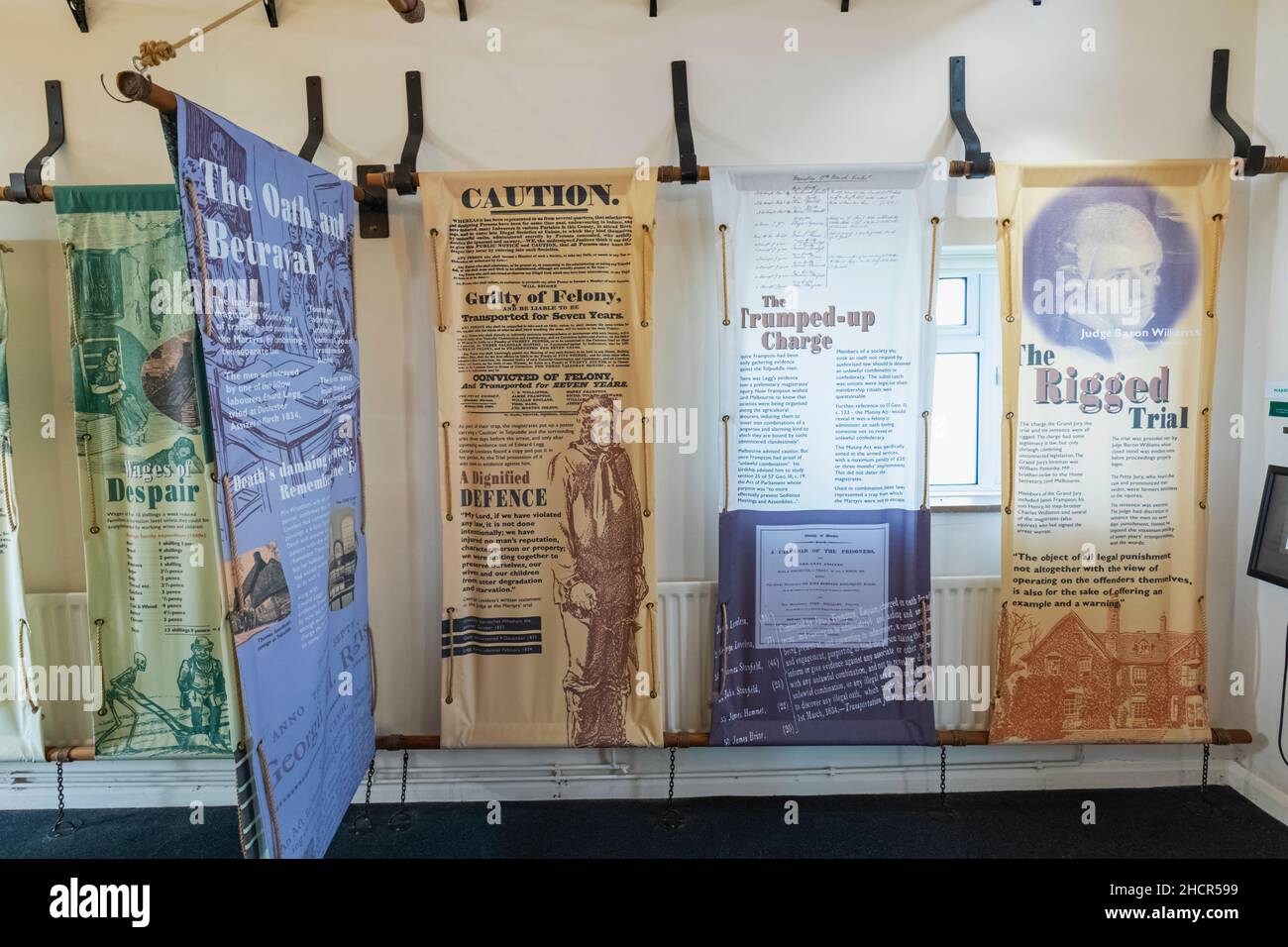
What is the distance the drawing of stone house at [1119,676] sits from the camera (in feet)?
8.93

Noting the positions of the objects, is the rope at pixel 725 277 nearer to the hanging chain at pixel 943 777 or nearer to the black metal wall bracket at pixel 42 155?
the hanging chain at pixel 943 777

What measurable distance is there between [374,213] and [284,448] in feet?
3.66

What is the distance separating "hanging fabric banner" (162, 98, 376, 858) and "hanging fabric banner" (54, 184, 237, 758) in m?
0.59

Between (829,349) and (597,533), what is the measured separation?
3.10 feet

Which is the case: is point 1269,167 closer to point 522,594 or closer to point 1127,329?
point 1127,329

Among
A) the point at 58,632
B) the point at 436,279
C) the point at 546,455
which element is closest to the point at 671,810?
the point at 546,455

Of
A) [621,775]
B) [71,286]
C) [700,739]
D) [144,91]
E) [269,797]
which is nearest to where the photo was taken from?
[144,91]

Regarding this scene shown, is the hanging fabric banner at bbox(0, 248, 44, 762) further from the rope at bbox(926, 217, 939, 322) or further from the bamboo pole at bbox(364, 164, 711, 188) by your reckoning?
the rope at bbox(926, 217, 939, 322)

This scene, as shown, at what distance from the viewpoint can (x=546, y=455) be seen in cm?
267

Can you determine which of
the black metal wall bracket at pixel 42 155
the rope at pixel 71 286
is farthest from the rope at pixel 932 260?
the black metal wall bracket at pixel 42 155

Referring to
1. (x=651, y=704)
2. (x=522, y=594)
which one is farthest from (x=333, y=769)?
(x=651, y=704)

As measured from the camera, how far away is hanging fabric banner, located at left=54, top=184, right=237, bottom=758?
100 inches

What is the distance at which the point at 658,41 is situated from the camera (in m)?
2.71

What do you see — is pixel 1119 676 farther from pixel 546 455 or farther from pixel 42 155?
pixel 42 155
